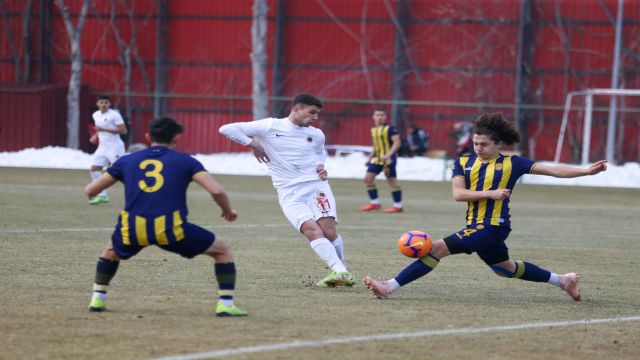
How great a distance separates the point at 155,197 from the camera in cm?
755

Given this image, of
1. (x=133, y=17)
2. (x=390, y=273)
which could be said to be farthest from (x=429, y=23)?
(x=390, y=273)

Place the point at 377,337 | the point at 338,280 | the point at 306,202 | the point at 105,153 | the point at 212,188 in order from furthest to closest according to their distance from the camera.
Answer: the point at 105,153 → the point at 306,202 → the point at 338,280 → the point at 212,188 → the point at 377,337

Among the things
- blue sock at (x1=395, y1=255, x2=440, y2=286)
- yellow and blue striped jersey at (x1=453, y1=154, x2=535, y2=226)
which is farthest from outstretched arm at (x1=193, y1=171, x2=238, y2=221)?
yellow and blue striped jersey at (x1=453, y1=154, x2=535, y2=226)

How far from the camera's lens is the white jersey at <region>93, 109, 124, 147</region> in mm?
20078

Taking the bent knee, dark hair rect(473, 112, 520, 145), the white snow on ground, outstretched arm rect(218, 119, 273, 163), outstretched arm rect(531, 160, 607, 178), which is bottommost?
the white snow on ground

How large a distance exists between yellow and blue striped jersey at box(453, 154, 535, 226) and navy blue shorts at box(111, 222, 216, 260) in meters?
2.34

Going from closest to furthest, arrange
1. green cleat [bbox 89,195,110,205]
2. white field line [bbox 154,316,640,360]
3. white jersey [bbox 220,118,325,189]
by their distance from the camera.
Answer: white field line [bbox 154,316,640,360] < white jersey [bbox 220,118,325,189] < green cleat [bbox 89,195,110,205]

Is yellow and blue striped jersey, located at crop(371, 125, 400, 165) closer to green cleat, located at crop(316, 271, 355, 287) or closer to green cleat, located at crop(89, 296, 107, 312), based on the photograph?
green cleat, located at crop(316, 271, 355, 287)

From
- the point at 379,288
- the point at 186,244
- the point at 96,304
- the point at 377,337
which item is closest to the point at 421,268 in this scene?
the point at 379,288

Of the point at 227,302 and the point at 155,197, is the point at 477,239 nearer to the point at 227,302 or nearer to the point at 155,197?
the point at 227,302

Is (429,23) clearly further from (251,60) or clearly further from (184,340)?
(184,340)

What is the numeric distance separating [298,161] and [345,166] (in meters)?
22.4

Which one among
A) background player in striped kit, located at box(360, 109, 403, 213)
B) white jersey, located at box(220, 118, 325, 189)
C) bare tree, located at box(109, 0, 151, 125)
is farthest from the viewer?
bare tree, located at box(109, 0, 151, 125)

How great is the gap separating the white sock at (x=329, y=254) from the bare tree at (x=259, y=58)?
86.6 ft
